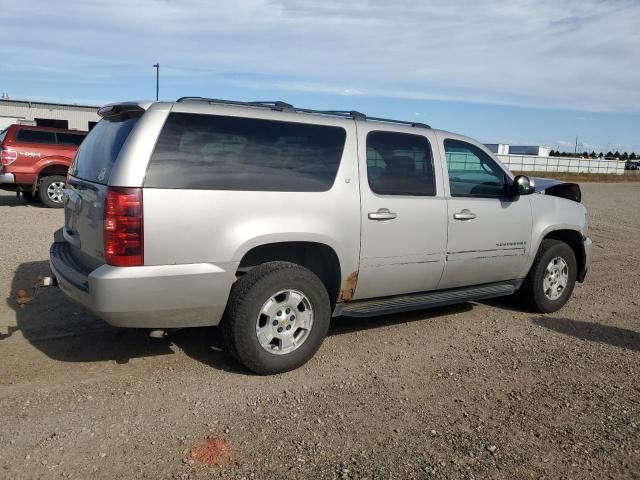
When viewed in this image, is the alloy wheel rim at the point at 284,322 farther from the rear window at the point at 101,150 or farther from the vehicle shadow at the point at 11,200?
the vehicle shadow at the point at 11,200

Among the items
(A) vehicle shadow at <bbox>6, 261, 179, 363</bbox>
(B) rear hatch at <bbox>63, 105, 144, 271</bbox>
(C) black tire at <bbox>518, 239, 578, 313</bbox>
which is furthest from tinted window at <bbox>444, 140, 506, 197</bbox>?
(A) vehicle shadow at <bbox>6, 261, 179, 363</bbox>

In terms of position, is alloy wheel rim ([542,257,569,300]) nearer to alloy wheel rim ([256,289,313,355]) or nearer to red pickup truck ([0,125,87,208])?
alloy wheel rim ([256,289,313,355])

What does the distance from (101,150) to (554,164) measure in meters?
59.0

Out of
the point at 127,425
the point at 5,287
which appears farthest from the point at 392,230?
the point at 5,287

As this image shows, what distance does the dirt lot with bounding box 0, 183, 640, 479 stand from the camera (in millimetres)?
3230

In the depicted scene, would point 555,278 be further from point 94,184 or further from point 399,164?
point 94,184

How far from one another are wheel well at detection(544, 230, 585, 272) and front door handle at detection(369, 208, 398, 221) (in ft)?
7.98

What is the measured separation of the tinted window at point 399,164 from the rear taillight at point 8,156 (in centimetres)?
1061

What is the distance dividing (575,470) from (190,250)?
265cm

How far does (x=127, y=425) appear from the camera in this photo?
Answer: 11.6ft

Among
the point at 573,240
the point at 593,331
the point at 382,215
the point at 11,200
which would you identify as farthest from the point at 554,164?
the point at 382,215

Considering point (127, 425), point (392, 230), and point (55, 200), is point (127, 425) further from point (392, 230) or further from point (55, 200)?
point (55, 200)

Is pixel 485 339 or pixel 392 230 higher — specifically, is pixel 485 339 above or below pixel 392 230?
below

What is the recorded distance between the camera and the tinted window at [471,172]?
5367 mm
